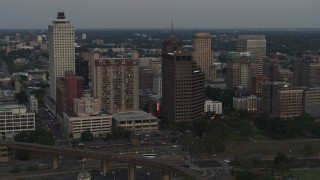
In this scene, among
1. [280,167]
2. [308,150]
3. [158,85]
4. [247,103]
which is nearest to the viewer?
[280,167]

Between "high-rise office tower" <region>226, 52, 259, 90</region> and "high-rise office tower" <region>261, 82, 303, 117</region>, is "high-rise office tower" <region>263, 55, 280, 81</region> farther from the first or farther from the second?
"high-rise office tower" <region>261, 82, 303, 117</region>

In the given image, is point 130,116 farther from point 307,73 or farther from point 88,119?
point 307,73

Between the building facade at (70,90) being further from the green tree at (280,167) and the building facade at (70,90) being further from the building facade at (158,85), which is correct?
the green tree at (280,167)

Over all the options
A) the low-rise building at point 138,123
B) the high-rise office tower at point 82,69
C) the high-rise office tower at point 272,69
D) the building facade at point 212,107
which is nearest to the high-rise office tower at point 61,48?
the high-rise office tower at point 82,69

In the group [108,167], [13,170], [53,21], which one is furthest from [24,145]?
[53,21]

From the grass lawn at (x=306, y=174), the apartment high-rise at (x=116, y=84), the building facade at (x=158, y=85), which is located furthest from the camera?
the building facade at (x=158, y=85)

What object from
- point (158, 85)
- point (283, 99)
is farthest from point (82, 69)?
point (283, 99)

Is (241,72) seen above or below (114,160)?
above
